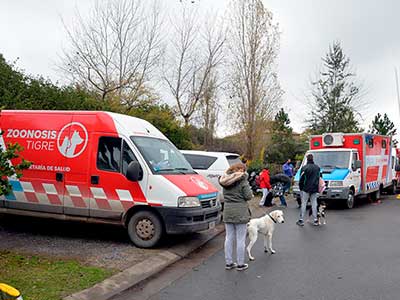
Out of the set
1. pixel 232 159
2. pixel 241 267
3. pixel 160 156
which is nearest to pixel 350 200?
pixel 232 159

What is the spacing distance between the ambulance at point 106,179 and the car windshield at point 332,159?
25.5ft

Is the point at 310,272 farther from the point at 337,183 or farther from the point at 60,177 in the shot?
the point at 337,183

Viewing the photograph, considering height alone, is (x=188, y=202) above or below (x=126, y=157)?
below

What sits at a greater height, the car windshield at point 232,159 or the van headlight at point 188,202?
the car windshield at point 232,159

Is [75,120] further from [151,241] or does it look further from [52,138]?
[151,241]

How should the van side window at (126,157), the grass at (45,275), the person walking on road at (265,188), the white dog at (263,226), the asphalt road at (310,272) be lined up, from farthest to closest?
the person walking on road at (265,188)
the van side window at (126,157)
the white dog at (263,226)
the asphalt road at (310,272)
the grass at (45,275)

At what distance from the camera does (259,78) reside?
25.7 m

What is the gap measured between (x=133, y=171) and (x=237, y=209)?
2.22 m

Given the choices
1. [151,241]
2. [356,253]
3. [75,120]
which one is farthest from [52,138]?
[356,253]

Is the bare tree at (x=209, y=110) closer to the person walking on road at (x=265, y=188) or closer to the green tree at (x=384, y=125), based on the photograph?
the person walking on road at (x=265, y=188)

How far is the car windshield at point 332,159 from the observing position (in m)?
15.1

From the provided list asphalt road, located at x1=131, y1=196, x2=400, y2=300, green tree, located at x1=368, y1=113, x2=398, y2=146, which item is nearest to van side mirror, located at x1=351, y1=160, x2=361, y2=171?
asphalt road, located at x1=131, y1=196, x2=400, y2=300

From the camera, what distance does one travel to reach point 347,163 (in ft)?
49.2

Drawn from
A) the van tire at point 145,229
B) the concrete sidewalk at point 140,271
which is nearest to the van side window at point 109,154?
the van tire at point 145,229
